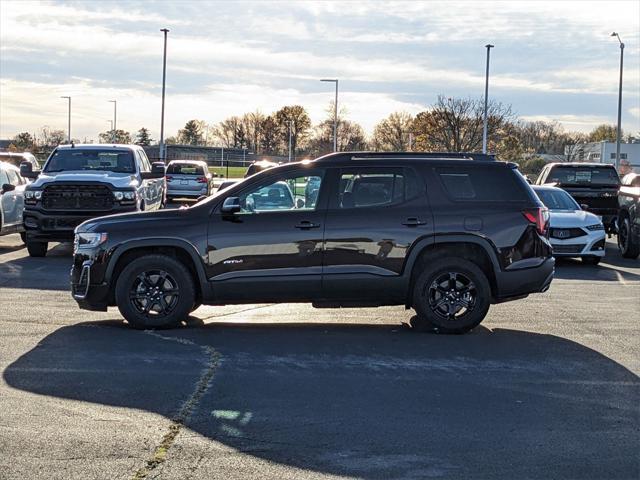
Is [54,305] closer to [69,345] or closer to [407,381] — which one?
[69,345]

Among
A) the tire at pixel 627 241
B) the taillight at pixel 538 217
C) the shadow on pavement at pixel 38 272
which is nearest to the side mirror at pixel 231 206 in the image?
the taillight at pixel 538 217

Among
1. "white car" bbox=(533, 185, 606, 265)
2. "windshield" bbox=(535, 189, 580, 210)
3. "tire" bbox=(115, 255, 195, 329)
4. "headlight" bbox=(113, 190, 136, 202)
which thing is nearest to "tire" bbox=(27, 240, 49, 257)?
"headlight" bbox=(113, 190, 136, 202)

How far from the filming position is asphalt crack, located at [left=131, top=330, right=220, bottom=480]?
5.08 meters

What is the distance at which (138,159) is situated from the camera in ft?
58.4

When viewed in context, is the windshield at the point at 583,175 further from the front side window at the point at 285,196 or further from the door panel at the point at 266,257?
the door panel at the point at 266,257

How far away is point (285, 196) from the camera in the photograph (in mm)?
9430

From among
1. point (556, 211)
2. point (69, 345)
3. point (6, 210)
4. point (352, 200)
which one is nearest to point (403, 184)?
point (352, 200)

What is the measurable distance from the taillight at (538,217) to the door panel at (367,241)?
1069 millimetres

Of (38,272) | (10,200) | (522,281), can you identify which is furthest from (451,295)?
(10,200)

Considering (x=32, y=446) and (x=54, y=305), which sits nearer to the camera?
(x=32, y=446)

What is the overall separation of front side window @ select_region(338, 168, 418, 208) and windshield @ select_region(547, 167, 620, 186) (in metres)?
14.0

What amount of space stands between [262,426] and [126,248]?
12.8ft

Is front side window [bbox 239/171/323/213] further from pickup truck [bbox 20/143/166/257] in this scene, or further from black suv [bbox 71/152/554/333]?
pickup truck [bbox 20/143/166/257]

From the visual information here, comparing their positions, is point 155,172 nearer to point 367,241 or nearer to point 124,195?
point 124,195
